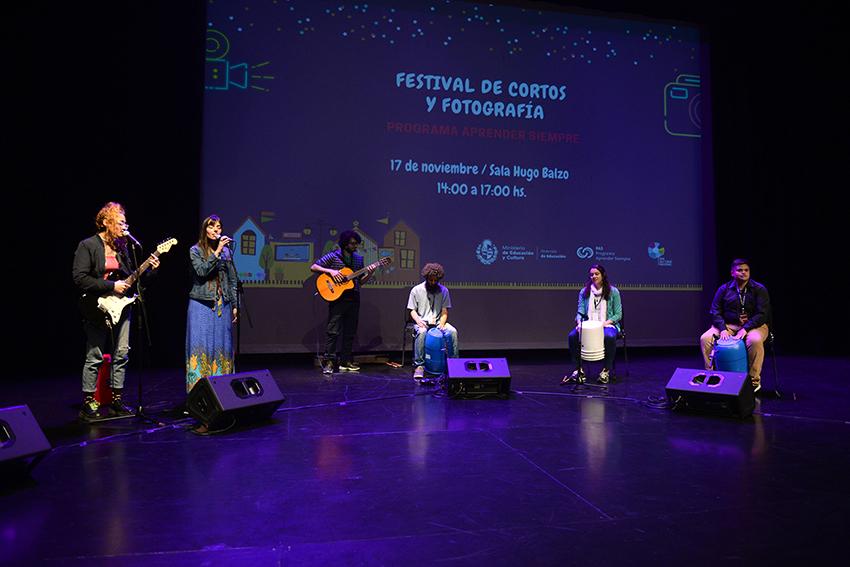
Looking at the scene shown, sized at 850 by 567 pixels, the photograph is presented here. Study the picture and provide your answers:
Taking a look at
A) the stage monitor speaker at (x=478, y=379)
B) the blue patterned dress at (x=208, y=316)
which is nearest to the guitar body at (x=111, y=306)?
the blue patterned dress at (x=208, y=316)

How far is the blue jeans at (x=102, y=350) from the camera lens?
3822mm

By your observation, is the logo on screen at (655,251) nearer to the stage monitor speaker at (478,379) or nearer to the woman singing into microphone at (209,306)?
the stage monitor speaker at (478,379)

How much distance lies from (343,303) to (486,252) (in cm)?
182

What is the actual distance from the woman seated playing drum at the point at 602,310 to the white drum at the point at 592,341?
0.22 m

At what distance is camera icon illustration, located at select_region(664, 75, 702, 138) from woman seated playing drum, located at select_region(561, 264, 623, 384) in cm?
309

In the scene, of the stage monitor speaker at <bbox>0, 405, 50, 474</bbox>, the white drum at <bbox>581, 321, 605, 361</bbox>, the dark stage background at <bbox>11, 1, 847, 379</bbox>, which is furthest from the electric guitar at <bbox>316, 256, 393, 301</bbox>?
the stage monitor speaker at <bbox>0, 405, 50, 474</bbox>

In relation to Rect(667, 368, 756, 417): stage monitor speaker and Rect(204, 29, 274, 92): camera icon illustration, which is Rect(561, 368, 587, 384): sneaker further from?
Rect(204, 29, 274, 92): camera icon illustration

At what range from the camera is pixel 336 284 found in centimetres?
613

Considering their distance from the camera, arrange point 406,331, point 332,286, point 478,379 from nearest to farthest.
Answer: point 478,379, point 332,286, point 406,331

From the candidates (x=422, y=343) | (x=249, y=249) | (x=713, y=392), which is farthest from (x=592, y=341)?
(x=249, y=249)

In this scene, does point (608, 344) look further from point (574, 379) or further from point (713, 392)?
point (713, 392)

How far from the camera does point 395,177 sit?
6.69 metres

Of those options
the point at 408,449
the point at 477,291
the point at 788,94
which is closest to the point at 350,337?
the point at 477,291

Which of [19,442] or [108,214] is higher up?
[108,214]
